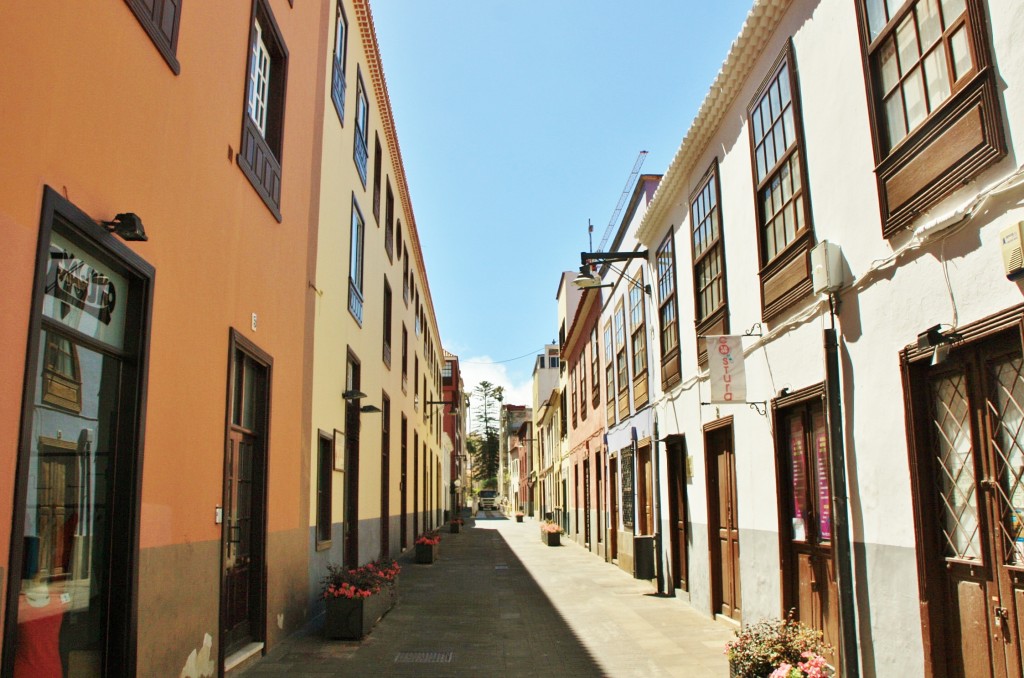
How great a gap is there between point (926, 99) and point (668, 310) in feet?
23.7

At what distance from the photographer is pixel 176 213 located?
5.66 metres

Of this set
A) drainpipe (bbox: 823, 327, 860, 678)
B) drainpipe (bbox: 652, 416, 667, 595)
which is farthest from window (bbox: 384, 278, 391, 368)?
drainpipe (bbox: 823, 327, 860, 678)

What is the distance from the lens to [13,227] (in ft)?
11.9

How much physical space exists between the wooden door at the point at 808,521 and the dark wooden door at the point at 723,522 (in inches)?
Answer: 61.5

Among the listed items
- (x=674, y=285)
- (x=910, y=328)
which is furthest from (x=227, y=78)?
(x=674, y=285)

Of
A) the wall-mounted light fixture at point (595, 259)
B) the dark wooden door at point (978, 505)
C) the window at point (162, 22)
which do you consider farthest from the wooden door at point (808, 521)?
the wall-mounted light fixture at point (595, 259)

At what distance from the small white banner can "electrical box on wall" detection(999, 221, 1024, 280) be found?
13.0 ft

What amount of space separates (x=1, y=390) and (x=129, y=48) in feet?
7.74

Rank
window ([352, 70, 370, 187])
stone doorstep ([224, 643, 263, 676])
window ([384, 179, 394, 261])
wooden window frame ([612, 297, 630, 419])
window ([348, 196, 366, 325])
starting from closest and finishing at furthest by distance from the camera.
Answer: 1. stone doorstep ([224, 643, 263, 676])
2. window ([348, 196, 366, 325])
3. window ([352, 70, 370, 187])
4. wooden window frame ([612, 297, 630, 419])
5. window ([384, 179, 394, 261])

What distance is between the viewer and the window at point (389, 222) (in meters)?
17.1

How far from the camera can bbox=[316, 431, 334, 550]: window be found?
10.3m

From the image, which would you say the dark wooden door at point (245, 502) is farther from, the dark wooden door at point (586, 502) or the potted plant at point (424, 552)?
the dark wooden door at point (586, 502)

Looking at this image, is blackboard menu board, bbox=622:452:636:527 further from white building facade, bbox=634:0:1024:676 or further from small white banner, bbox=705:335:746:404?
small white banner, bbox=705:335:746:404

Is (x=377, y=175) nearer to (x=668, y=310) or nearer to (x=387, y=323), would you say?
(x=387, y=323)
